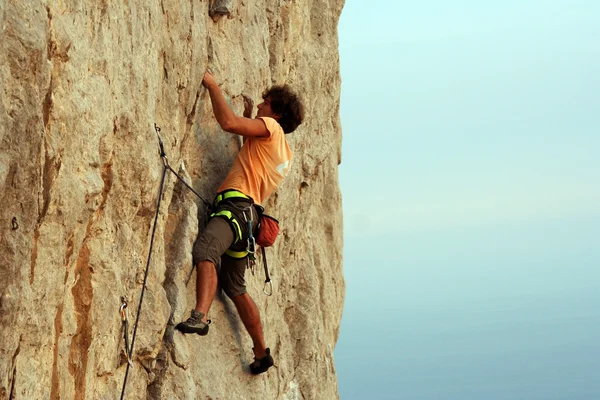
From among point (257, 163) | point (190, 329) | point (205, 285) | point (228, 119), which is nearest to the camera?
point (190, 329)

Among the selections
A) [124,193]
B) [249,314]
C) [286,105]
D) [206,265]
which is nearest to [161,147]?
[124,193]

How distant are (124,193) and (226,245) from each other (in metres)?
1.54

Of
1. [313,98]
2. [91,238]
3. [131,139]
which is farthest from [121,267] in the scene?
[313,98]

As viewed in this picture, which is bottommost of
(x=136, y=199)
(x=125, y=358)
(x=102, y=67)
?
(x=125, y=358)

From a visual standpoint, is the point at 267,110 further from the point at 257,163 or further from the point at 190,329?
the point at 190,329

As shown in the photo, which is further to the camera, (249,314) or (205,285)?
(249,314)

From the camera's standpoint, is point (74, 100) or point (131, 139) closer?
point (74, 100)

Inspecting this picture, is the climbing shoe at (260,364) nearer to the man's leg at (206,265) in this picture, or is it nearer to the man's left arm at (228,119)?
the man's leg at (206,265)

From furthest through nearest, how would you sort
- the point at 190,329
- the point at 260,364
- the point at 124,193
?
the point at 260,364 < the point at 190,329 < the point at 124,193

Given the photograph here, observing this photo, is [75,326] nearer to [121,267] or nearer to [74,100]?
[121,267]

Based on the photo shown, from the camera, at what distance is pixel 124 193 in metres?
7.18

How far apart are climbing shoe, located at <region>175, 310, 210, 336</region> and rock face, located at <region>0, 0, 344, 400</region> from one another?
10cm

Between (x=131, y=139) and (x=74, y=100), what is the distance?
3.29ft

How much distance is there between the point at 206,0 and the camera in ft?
30.0
